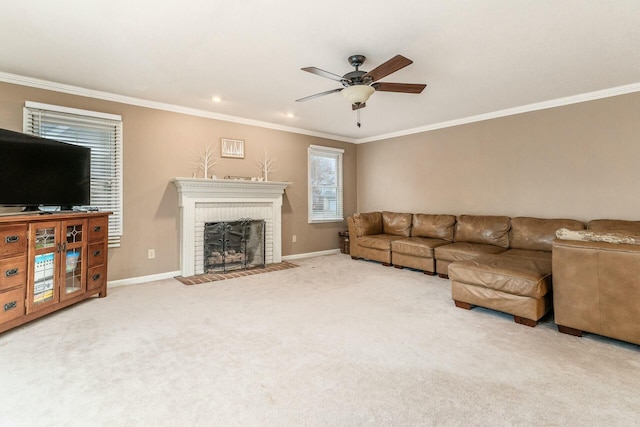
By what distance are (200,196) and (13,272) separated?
7.26 ft

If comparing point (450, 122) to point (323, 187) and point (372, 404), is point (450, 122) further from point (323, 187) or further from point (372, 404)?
point (372, 404)

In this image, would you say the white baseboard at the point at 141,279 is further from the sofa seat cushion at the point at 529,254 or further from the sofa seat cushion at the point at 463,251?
the sofa seat cushion at the point at 529,254

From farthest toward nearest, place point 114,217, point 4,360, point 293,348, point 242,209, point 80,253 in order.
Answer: point 242,209, point 114,217, point 80,253, point 293,348, point 4,360

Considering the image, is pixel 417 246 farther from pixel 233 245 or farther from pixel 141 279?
pixel 141 279

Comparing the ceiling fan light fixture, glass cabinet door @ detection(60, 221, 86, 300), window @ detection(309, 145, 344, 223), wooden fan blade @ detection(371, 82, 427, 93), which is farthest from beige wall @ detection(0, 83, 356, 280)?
wooden fan blade @ detection(371, 82, 427, 93)

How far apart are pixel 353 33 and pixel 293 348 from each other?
2.56 m

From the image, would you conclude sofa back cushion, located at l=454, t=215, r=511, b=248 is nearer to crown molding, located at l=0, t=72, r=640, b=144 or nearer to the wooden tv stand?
crown molding, located at l=0, t=72, r=640, b=144

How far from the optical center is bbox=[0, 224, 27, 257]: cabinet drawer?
7.87 feet

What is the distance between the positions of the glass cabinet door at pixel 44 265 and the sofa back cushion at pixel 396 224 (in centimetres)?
483

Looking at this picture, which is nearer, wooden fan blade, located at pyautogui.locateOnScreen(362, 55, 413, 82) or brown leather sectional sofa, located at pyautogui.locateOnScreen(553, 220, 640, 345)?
brown leather sectional sofa, located at pyautogui.locateOnScreen(553, 220, 640, 345)

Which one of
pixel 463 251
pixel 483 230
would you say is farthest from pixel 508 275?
pixel 483 230

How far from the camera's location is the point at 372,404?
5.22 ft

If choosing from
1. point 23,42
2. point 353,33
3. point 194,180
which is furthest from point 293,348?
point 23,42

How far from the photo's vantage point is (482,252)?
3.98 m
